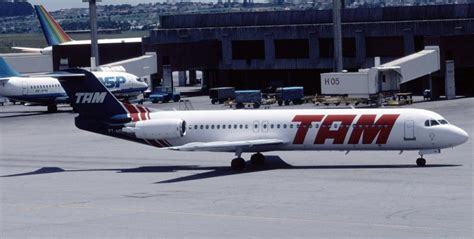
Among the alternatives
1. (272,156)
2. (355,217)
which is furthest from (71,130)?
(355,217)

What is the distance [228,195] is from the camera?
46.8 meters

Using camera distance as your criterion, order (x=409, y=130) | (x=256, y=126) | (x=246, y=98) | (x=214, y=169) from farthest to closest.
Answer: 1. (x=246, y=98)
2. (x=214, y=169)
3. (x=256, y=126)
4. (x=409, y=130)

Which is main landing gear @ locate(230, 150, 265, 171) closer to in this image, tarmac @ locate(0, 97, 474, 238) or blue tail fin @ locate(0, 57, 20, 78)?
tarmac @ locate(0, 97, 474, 238)

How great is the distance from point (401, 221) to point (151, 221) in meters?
9.20

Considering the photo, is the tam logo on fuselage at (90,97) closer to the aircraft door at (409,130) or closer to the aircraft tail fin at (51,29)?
the aircraft door at (409,130)

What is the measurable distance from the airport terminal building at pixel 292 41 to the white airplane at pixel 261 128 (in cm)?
5573

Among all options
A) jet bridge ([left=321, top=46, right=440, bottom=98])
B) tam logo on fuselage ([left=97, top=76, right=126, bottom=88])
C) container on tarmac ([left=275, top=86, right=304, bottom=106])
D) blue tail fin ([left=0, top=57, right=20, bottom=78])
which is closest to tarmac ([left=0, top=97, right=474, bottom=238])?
jet bridge ([left=321, top=46, right=440, bottom=98])

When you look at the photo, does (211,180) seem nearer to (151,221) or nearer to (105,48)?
(151,221)

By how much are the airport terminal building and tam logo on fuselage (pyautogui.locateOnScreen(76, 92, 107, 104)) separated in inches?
2240

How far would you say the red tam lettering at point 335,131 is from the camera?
54781 millimetres

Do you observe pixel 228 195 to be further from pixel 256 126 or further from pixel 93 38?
pixel 93 38

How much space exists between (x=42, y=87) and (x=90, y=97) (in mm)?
50161

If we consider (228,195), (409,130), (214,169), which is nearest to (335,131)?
(409,130)

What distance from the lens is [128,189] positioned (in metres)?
50.3
